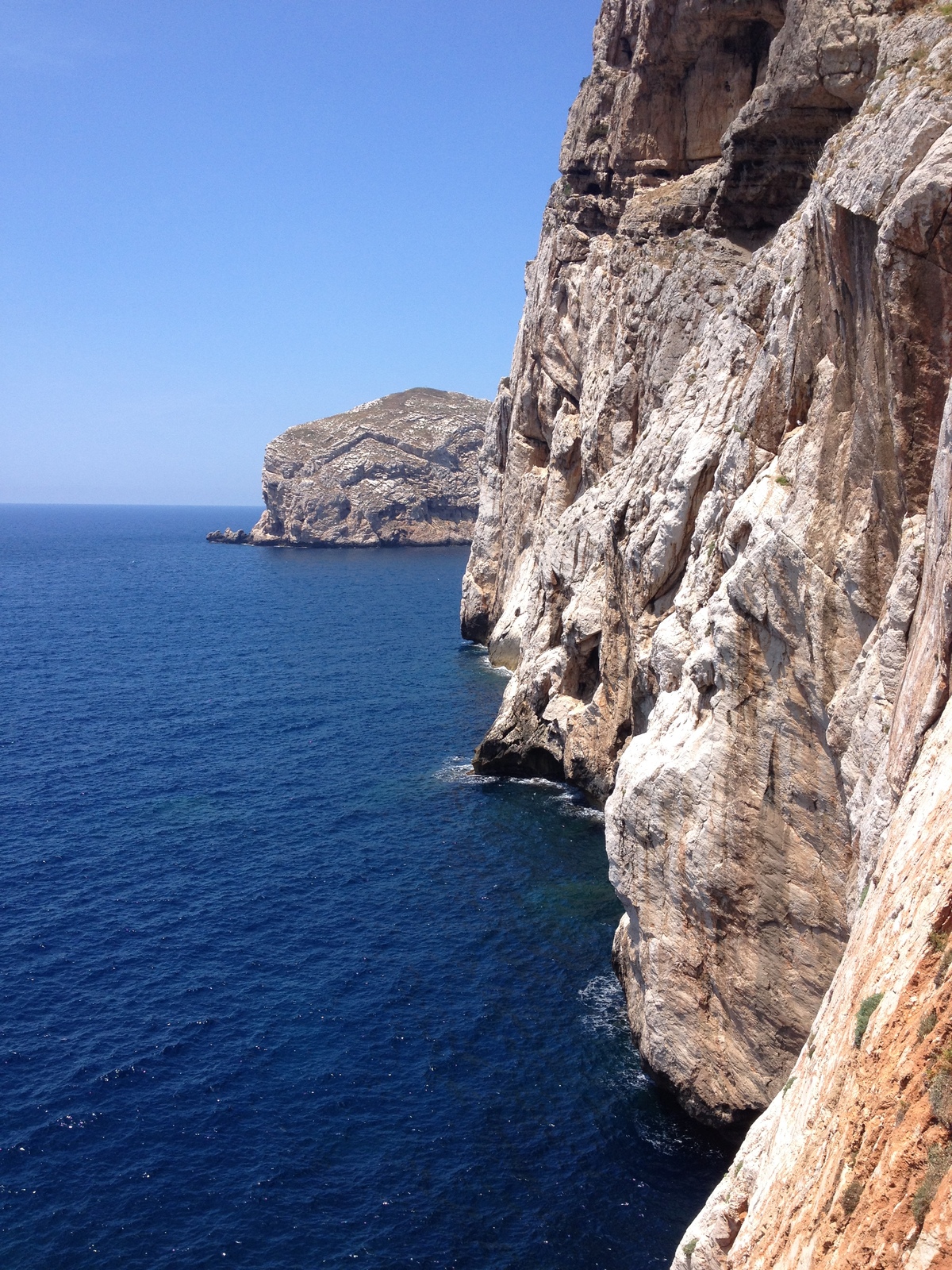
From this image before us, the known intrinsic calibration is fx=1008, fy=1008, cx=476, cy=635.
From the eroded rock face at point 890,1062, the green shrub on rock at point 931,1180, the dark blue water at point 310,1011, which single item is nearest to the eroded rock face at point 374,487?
the dark blue water at point 310,1011

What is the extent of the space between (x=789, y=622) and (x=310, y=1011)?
875 inches

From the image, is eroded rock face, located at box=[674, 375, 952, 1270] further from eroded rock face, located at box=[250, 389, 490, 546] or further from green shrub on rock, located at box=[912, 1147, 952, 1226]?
eroded rock face, located at box=[250, 389, 490, 546]

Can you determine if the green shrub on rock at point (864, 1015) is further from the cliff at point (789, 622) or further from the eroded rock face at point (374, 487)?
the eroded rock face at point (374, 487)

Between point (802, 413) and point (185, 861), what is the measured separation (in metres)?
35.3

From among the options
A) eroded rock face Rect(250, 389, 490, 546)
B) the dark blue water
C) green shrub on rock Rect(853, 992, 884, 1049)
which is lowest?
the dark blue water

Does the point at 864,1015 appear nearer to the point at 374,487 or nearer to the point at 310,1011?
the point at 310,1011

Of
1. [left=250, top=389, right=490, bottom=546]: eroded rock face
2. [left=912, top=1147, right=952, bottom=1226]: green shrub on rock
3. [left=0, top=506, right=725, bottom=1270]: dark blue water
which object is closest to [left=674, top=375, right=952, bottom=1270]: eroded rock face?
[left=912, top=1147, right=952, bottom=1226]: green shrub on rock

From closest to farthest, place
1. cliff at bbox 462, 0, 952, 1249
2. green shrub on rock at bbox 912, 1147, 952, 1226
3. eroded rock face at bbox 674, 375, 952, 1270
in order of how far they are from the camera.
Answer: green shrub on rock at bbox 912, 1147, 952, 1226
eroded rock face at bbox 674, 375, 952, 1270
cliff at bbox 462, 0, 952, 1249

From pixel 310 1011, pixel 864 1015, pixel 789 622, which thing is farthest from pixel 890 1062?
pixel 310 1011

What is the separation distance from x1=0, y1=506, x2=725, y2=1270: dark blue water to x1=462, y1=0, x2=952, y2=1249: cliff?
4.17 m

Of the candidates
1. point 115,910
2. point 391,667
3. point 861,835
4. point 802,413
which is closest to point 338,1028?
point 115,910

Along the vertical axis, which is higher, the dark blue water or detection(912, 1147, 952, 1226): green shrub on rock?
detection(912, 1147, 952, 1226): green shrub on rock

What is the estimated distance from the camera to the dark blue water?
26.6m

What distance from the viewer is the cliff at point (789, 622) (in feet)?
46.3
